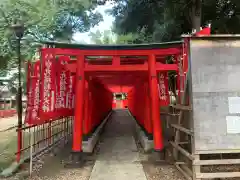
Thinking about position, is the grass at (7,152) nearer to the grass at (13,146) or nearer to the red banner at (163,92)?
the grass at (13,146)

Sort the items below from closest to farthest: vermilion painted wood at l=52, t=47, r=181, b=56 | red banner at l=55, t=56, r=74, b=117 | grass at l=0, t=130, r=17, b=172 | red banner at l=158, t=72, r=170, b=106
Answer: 1. red banner at l=55, t=56, r=74, b=117
2. vermilion painted wood at l=52, t=47, r=181, b=56
3. grass at l=0, t=130, r=17, b=172
4. red banner at l=158, t=72, r=170, b=106

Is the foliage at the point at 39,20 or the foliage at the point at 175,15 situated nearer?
the foliage at the point at 175,15

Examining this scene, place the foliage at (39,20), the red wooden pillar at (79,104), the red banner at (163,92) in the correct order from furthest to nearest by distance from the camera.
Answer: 1. the foliage at (39,20)
2. the red banner at (163,92)
3. the red wooden pillar at (79,104)

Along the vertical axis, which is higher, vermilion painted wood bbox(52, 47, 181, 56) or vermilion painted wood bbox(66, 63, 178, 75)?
vermilion painted wood bbox(52, 47, 181, 56)

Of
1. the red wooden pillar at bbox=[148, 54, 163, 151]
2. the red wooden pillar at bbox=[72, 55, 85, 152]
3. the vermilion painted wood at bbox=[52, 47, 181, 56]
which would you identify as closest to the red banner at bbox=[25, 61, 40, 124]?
the vermilion painted wood at bbox=[52, 47, 181, 56]

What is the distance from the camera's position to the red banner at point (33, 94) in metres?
6.92

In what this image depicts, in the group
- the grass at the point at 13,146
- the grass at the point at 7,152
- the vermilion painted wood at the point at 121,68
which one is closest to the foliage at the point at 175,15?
the vermilion painted wood at the point at 121,68

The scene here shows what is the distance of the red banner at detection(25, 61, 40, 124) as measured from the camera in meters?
6.92

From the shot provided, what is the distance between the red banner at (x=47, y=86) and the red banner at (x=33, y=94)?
172 mm

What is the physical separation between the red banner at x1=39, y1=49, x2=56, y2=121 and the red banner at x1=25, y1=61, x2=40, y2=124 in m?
0.17

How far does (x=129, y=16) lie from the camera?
485 inches

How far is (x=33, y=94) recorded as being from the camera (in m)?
7.38

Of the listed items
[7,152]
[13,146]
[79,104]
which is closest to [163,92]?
[79,104]

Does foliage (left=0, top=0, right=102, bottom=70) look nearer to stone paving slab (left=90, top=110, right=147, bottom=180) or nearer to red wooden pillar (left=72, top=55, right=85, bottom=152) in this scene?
red wooden pillar (left=72, top=55, right=85, bottom=152)
